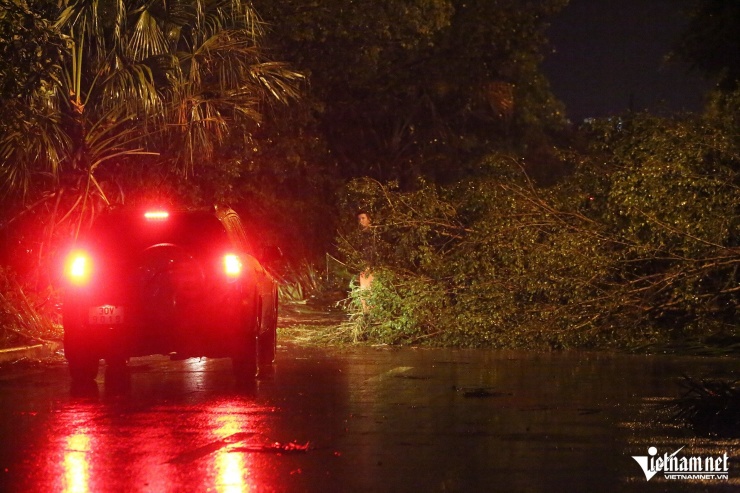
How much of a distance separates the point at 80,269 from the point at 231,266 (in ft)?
5.10

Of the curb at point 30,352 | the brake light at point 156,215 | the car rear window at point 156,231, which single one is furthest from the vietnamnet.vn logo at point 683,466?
the curb at point 30,352

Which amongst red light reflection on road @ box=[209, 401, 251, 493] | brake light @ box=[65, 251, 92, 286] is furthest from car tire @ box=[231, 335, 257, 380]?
brake light @ box=[65, 251, 92, 286]

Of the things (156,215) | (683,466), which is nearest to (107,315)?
(156,215)

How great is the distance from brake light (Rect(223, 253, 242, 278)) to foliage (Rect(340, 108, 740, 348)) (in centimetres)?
573

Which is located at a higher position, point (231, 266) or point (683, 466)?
point (231, 266)

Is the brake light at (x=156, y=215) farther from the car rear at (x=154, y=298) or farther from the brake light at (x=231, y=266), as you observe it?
the brake light at (x=231, y=266)

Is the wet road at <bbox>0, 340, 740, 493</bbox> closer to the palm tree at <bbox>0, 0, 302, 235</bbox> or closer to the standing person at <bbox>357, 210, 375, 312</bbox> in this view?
the standing person at <bbox>357, 210, 375, 312</bbox>

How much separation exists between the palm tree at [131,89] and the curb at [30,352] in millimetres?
2560

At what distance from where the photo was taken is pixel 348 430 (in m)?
8.77

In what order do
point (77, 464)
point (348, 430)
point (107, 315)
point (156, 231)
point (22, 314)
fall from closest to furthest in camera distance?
point (77, 464) → point (348, 430) → point (107, 315) → point (156, 231) → point (22, 314)

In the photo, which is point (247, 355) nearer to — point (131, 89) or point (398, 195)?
point (398, 195)

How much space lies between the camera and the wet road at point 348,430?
6844mm

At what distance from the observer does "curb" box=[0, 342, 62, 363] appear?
598 inches

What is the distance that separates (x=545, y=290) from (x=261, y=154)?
1162cm
